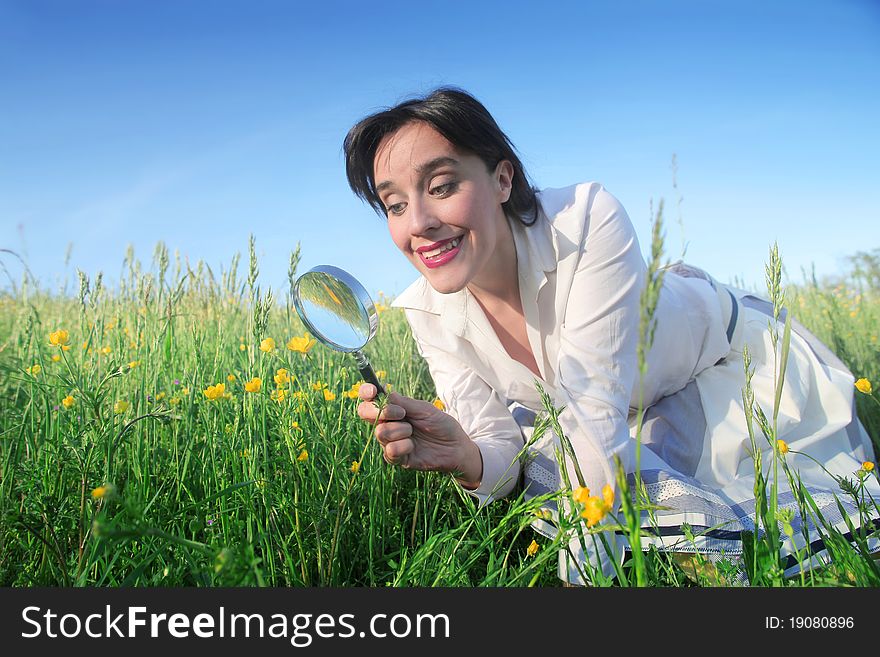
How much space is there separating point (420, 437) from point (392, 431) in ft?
0.61

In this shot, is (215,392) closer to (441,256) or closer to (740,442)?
(441,256)

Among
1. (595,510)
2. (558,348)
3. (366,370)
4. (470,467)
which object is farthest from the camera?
(558,348)

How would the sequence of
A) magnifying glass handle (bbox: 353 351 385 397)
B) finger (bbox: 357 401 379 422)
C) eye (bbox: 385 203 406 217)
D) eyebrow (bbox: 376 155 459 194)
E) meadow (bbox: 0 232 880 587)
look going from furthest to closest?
eye (bbox: 385 203 406 217), eyebrow (bbox: 376 155 459 194), finger (bbox: 357 401 379 422), magnifying glass handle (bbox: 353 351 385 397), meadow (bbox: 0 232 880 587)

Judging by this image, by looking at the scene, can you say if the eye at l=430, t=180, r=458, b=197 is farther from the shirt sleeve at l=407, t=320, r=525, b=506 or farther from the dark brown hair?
the shirt sleeve at l=407, t=320, r=525, b=506

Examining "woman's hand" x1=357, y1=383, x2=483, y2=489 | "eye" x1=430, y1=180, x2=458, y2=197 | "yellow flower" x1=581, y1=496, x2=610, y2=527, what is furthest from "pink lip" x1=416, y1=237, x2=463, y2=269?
"yellow flower" x1=581, y1=496, x2=610, y2=527

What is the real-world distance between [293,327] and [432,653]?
2.69 meters

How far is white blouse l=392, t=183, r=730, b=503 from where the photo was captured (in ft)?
6.27

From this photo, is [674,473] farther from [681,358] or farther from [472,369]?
[472,369]

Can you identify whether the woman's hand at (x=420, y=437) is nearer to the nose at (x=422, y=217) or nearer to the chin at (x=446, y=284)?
the chin at (x=446, y=284)

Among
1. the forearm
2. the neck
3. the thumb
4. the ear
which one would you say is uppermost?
the ear

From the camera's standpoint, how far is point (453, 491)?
6.76 ft

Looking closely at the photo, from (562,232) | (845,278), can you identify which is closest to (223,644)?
(562,232)

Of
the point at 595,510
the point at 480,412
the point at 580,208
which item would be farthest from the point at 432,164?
the point at 595,510

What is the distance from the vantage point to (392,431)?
1621 mm
